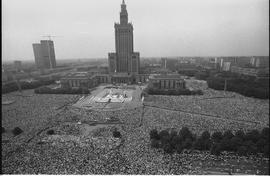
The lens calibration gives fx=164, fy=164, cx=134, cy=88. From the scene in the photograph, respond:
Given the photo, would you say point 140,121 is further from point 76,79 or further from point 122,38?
point 122,38

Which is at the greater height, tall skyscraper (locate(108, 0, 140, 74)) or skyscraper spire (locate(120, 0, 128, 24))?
skyscraper spire (locate(120, 0, 128, 24))

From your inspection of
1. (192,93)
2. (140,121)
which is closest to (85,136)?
(140,121)

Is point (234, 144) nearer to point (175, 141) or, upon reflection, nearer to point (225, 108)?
point (175, 141)

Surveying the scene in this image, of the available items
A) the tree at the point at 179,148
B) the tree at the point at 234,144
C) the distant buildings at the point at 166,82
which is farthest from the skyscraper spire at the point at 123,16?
the tree at the point at 234,144

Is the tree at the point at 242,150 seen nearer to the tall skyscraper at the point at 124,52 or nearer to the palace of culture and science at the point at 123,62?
the palace of culture and science at the point at 123,62

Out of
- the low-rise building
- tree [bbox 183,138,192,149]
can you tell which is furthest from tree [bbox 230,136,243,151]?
the low-rise building

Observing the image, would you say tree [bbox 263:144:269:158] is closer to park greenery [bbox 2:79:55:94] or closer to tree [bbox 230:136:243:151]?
tree [bbox 230:136:243:151]

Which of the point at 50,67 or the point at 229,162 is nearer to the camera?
A: the point at 229,162
